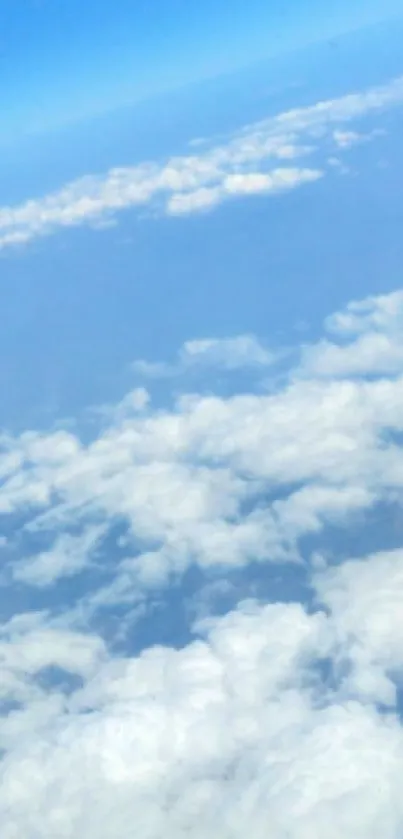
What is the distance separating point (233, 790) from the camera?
13336mm

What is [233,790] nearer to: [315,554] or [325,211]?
[315,554]

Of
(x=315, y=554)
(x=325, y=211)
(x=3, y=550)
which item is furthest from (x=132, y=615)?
(x=325, y=211)

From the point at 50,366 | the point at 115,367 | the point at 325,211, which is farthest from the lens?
the point at 325,211

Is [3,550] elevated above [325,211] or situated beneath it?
situated beneath

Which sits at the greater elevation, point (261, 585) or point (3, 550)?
point (3, 550)

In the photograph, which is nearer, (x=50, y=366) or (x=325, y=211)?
(x=50, y=366)

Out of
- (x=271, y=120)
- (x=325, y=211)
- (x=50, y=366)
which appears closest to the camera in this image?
(x=50, y=366)

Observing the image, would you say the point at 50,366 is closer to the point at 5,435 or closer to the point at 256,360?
the point at 5,435

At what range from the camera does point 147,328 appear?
171 feet

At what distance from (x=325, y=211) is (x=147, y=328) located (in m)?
24.9

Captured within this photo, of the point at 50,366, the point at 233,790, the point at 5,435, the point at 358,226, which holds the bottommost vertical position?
the point at 233,790

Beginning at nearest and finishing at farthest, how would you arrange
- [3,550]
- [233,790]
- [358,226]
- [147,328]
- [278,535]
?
[233,790] < [278,535] < [3,550] < [147,328] < [358,226]

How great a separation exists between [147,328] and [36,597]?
2961 cm

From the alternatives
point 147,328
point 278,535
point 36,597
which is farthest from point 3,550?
point 147,328
